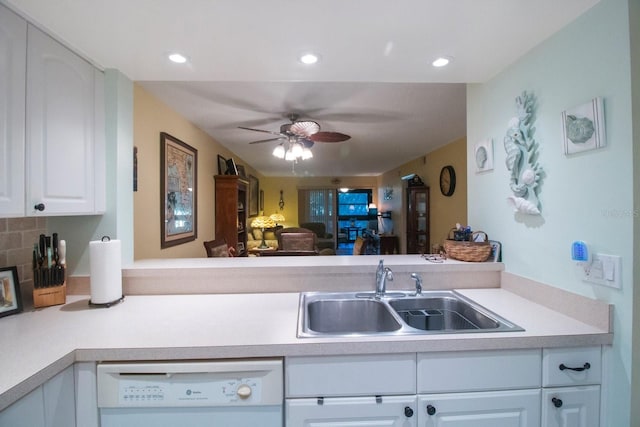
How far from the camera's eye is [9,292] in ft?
3.95

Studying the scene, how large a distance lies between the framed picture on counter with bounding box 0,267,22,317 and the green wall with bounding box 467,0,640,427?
2.34 m

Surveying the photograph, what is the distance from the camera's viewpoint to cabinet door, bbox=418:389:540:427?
1.01m

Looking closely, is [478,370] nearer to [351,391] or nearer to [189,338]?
[351,391]

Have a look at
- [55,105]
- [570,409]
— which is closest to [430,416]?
[570,409]

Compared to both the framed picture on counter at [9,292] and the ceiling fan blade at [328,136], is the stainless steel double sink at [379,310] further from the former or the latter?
the ceiling fan blade at [328,136]

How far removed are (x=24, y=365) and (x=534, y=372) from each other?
5.46ft

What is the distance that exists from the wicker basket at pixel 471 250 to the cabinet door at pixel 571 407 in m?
0.69

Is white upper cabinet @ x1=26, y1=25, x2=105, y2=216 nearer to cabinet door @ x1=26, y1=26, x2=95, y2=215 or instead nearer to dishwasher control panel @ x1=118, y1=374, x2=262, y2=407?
cabinet door @ x1=26, y1=26, x2=95, y2=215

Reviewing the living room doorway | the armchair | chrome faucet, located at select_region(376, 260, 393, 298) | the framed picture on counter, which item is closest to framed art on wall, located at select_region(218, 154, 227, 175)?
the armchair

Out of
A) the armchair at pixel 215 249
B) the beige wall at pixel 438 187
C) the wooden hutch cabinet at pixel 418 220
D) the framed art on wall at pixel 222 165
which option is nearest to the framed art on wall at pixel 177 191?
the armchair at pixel 215 249

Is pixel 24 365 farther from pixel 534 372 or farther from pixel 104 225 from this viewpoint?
pixel 534 372

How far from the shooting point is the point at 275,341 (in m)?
0.99

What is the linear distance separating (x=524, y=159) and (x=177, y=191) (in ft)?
8.61

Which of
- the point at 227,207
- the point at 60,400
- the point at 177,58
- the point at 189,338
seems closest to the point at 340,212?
Result: the point at 227,207
